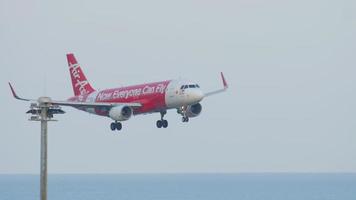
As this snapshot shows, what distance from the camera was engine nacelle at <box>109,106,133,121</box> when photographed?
119375 millimetres

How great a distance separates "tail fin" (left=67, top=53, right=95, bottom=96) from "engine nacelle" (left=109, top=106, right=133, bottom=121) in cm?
2137

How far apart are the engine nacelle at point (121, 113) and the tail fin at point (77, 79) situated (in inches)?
841

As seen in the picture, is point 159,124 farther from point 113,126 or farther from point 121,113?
point 113,126

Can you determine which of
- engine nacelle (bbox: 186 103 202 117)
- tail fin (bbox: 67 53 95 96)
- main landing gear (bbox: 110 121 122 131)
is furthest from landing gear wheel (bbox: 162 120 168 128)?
tail fin (bbox: 67 53 95 96)

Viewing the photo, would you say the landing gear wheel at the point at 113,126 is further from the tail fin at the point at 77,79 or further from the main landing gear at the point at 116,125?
the tail fin at the point at 77,79

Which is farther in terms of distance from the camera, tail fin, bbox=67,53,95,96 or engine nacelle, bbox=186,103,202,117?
tail fin, bbox=67,53,95,96

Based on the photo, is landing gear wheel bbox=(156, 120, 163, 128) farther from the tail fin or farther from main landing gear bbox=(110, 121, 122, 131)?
the tail fin

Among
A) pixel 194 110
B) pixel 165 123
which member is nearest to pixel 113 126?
pixel 165 123

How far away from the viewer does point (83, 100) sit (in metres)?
135

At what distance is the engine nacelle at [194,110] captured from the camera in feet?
389

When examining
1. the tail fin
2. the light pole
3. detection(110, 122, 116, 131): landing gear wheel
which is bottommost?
the light pole

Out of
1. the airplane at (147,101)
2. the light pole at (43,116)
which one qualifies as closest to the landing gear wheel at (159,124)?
the airplane at (147,101)

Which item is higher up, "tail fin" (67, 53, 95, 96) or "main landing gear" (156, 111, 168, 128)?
"tail fin" (67, 53, 95, 96)

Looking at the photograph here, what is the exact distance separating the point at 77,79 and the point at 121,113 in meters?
30.4
